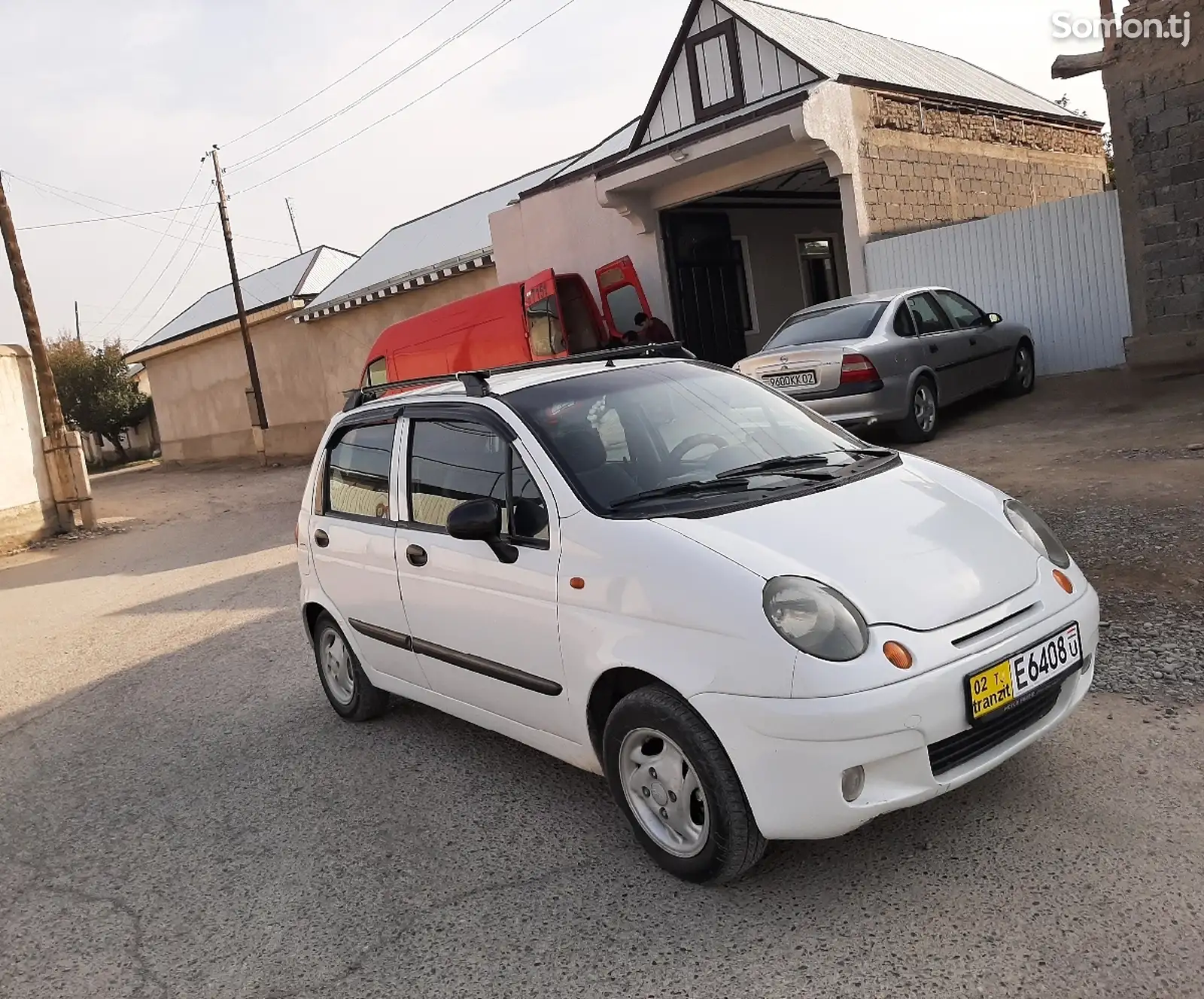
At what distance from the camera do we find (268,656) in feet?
23.8

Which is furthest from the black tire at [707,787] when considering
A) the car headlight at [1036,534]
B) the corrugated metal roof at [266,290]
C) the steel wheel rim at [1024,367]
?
the corrugated metal roof at [266,290]

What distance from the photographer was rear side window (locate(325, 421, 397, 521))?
490cm

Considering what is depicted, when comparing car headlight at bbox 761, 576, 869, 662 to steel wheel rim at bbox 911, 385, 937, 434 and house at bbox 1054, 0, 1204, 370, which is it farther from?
house at bbox 1054, 0, 1204, 370

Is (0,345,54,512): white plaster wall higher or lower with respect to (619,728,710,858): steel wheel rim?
higher

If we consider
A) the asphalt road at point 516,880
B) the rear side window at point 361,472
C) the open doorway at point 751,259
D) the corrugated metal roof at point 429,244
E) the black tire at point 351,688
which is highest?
the corrugated metal roof at point 429,244

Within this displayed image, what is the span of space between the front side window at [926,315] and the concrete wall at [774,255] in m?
8.02

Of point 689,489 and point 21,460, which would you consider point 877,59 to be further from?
point 689,489

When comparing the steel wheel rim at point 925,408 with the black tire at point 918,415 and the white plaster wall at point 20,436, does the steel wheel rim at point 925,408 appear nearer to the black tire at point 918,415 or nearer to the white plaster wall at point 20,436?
the black tire at point 918,415

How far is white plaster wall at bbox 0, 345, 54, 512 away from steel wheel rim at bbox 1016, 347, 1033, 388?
1479cm

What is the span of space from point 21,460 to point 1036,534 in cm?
1713

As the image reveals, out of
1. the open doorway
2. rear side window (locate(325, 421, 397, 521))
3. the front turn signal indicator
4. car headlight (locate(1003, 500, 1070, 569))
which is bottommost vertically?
the front turn signal indicator

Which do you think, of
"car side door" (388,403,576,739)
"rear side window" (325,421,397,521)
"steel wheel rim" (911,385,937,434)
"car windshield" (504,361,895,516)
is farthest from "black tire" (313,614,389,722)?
"steel wheel rim" (911,385,937,434)

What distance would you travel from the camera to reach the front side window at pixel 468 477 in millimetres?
3964

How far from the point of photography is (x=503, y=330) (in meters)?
15.1
